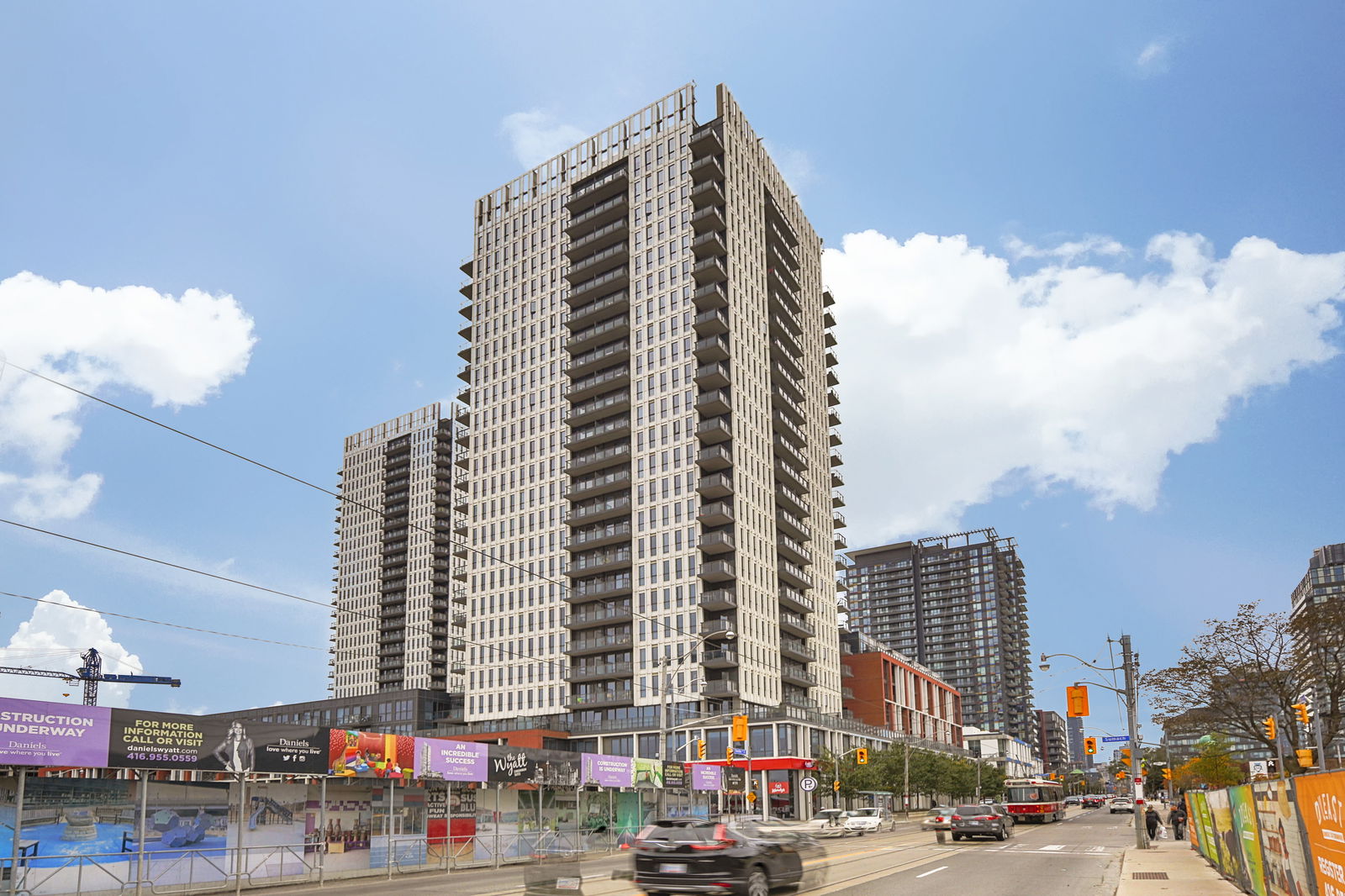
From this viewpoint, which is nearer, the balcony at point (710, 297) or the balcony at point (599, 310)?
the balcony at point (710, 297)

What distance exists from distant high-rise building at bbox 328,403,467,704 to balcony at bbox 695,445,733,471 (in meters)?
74.7

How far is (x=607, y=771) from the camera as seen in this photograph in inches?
1628

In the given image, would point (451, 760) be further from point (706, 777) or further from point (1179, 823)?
point (1179, 823)

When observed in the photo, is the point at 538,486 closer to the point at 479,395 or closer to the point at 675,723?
the point at 479,395

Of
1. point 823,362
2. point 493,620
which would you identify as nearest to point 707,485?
point 493,620

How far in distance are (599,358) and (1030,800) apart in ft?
188

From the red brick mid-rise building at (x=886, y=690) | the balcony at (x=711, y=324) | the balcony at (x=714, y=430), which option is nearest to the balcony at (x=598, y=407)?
the balcony at (x=714, y=430)

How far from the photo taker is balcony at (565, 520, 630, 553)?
100 meters

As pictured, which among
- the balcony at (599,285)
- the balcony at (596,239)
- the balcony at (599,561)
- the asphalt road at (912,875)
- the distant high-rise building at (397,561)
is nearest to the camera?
the asphalt road at (912,875)

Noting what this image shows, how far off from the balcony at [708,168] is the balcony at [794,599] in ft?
136

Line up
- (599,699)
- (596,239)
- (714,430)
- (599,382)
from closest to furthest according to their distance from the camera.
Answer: (714,430)
(599,699)
(599,382)
(596,239)

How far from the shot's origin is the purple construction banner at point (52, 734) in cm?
2128

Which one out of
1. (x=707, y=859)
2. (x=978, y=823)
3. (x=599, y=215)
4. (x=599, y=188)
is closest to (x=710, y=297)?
(x=599, y=215)

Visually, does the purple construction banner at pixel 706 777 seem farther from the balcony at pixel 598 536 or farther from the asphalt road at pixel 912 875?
the balcony at pixel 598 536
